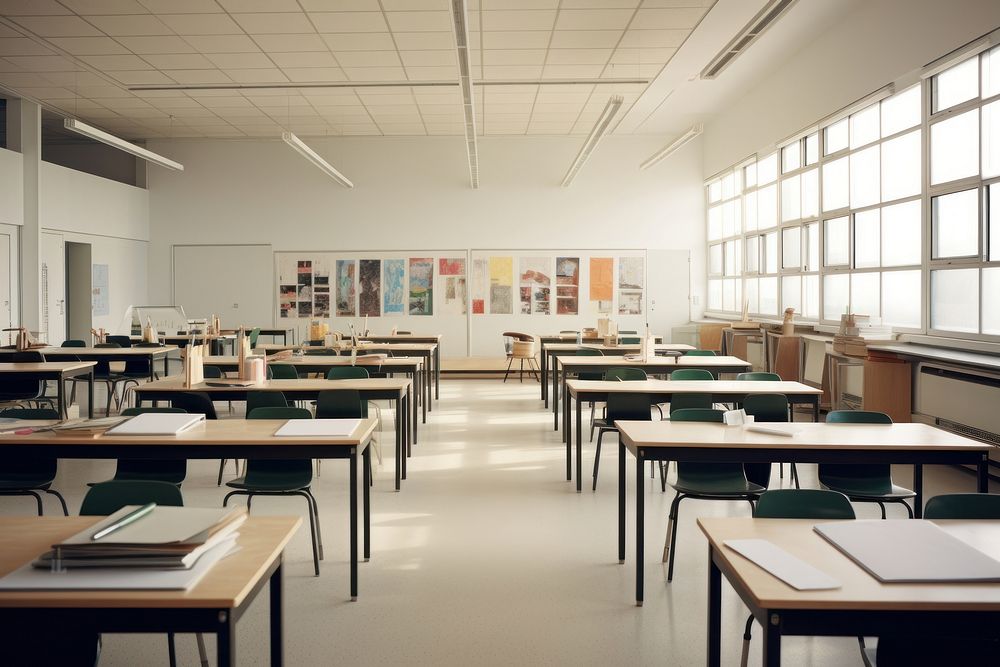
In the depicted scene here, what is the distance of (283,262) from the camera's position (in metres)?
14.2

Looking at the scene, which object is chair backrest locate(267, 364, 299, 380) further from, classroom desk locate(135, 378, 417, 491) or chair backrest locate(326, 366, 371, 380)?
classroom desk locate(135, 378, 417, 491)

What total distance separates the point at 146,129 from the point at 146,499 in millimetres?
12684

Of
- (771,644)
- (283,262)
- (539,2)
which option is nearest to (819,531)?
(771,644)

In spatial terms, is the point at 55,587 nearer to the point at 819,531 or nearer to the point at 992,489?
the point at 819,531

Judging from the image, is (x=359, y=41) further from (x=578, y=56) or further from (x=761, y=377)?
(x=761, y=377)

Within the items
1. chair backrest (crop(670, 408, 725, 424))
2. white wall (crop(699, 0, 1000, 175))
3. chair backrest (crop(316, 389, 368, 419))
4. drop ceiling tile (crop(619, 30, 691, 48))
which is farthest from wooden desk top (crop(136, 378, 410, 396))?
white wall (crop(699, 0, 1000, 175))

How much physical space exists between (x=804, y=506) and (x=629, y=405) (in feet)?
9.13

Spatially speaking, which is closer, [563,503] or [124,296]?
[563,503]

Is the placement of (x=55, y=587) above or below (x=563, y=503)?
above

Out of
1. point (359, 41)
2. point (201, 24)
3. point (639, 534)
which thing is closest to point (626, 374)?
point (639, 534)

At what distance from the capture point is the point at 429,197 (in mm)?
14078

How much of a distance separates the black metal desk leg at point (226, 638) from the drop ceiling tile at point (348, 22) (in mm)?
7108

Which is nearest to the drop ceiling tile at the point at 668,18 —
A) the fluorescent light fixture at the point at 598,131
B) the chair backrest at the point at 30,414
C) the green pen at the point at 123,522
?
the fluorescent light fixture at the point at 598,131

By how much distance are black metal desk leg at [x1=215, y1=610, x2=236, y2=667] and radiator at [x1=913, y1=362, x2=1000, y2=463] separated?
542 centimetres
